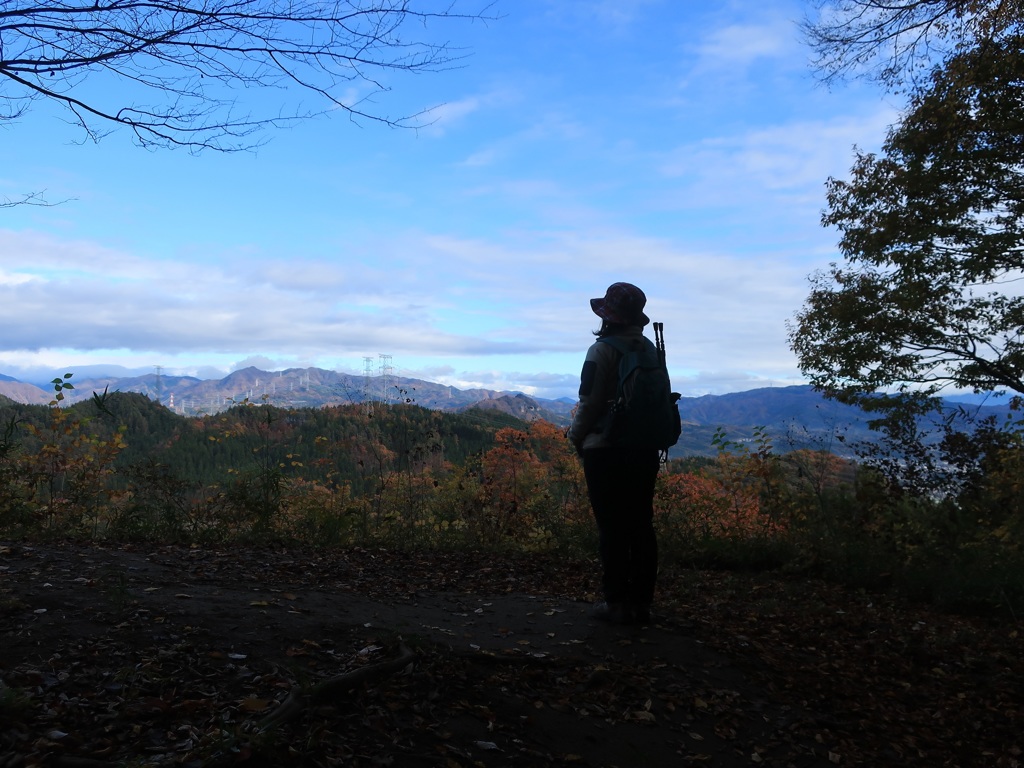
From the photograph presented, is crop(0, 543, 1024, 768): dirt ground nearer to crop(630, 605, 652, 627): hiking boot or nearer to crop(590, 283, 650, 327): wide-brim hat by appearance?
crop(630, 605, 652, 627): hiking boot

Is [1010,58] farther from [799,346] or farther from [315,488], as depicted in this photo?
[315,488]

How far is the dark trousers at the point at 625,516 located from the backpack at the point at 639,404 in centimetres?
10

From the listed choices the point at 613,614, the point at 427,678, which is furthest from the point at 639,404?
the point at 427,678

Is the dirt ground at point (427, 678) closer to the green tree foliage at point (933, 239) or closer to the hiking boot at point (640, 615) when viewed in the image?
the hiking boot at point (640, 615)

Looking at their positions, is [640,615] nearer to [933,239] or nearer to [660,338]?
[660,338]

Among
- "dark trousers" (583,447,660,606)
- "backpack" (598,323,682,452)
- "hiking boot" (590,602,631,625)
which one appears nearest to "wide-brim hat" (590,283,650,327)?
"backpack" (598,323,682,452)

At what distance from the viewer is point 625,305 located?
452cm

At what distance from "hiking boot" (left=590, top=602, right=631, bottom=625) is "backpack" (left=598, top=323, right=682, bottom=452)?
43.6 inches

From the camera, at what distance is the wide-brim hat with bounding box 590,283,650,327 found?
14.8 ft

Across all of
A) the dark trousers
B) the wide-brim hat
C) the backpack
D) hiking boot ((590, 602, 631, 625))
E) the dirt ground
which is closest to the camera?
the dirt ground

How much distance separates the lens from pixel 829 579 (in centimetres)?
713

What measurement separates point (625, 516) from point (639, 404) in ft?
2.38

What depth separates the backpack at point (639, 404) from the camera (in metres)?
4.28

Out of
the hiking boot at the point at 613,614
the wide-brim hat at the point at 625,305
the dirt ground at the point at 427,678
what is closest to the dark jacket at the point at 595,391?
the wide-brim hat at the point at 625,305
